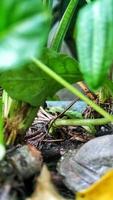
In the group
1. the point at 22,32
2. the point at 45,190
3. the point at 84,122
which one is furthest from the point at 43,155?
the point at 22,32

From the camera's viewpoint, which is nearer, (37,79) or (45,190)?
(45,190)

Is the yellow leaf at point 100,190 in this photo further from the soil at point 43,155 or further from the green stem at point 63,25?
the green stem at point 63,25

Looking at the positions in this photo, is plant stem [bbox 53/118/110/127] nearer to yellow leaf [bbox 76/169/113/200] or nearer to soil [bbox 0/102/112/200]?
soil [bbox 0/102/112/200]

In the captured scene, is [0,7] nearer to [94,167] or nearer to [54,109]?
[94,167]

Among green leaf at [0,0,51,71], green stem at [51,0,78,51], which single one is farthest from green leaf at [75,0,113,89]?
green stem at [51,0,78,51]

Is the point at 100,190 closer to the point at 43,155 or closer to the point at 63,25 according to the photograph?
the point at 43,155

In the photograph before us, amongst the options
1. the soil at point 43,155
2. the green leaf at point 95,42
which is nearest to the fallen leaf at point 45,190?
the soil at point 43,155
